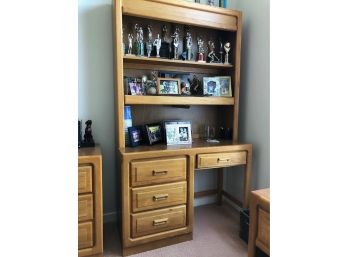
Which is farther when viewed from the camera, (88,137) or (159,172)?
(88,137)

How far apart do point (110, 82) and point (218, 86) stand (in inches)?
38.3

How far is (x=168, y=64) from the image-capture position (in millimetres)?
2109

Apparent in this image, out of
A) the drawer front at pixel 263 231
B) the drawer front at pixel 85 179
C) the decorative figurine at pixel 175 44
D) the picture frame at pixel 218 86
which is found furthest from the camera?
the picture frame at pixel 218 86

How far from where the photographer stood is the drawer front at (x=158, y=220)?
1657mm

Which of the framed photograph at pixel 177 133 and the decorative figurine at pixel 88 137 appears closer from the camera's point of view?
the decorative figurine at pixel 88 137

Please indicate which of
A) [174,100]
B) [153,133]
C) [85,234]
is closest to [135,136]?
[153,133]

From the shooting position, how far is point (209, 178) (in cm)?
248

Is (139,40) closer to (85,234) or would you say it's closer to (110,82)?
(110,82)

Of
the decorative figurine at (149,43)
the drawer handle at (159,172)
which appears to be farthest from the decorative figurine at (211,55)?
→ the drawer handle at (159,172)

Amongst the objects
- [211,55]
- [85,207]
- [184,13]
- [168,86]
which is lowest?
[85,207]

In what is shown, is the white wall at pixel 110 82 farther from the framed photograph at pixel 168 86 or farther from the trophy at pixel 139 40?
the framed photograph at pixel 168 86

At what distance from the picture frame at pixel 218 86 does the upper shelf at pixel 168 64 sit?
0.12 meters
